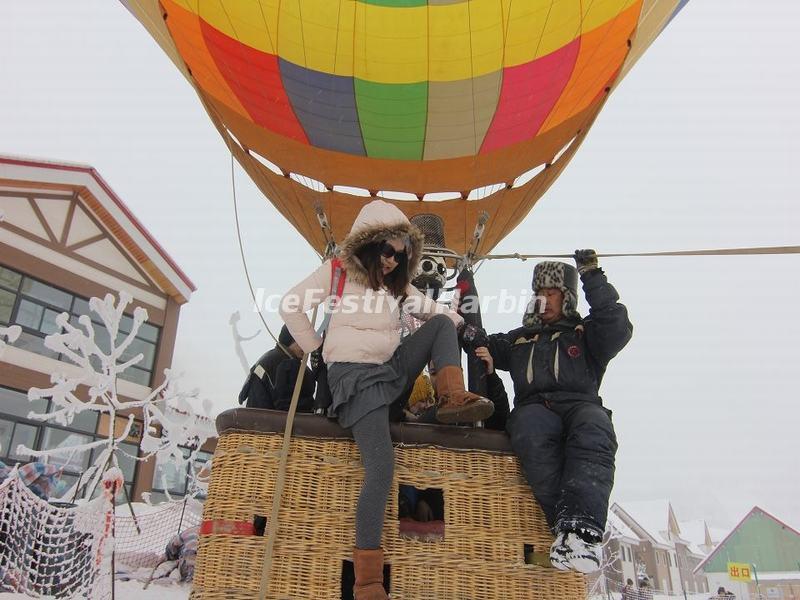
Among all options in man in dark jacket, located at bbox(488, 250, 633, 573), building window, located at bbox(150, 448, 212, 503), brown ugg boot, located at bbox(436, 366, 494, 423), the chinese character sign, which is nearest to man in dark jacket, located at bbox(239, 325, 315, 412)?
brown ugg boot, located at bbox(436, 366, 494, 423)

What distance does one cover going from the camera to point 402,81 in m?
4.13

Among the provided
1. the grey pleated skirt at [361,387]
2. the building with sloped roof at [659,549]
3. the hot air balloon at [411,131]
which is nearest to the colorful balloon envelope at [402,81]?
the hot air balloon at [411,131]

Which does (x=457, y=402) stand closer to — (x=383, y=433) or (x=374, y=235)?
(x=383, y=433)

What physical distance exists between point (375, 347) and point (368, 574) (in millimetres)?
719

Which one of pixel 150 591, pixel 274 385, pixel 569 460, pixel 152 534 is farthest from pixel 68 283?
pixel 569 460

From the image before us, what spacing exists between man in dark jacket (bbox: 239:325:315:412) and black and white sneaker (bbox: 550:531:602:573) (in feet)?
3.48

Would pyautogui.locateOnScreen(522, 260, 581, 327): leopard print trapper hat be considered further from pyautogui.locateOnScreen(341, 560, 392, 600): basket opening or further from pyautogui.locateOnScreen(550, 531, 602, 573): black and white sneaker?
A: pyautogui.locateOnScreen(341, 560, 392, 600): basket opening

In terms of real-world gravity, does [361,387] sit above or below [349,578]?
above

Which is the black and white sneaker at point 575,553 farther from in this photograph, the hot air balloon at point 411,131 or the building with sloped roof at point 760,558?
the building with sloped roof at point 760,558

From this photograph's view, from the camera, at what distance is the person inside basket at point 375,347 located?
1.77 m

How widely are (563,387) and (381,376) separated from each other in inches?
26.7

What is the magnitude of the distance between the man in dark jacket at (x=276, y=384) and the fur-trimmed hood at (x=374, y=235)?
41 centimetres

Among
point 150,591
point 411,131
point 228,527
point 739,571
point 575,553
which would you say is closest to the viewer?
point 575,553

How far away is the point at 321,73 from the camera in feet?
13.4
